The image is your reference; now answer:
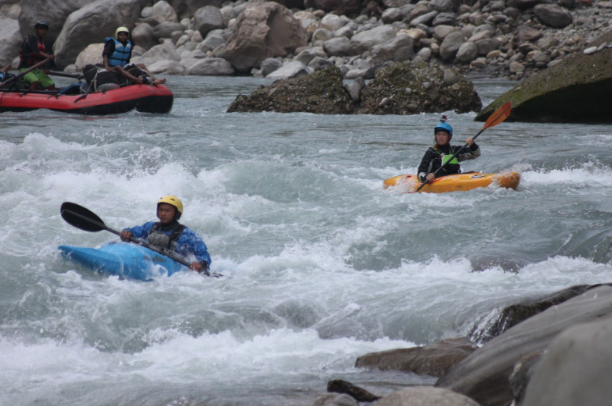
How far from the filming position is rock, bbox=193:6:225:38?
2694cm

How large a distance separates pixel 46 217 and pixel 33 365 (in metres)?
3.12

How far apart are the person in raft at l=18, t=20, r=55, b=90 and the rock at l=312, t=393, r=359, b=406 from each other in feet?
35.2

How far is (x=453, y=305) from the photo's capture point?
421 cm

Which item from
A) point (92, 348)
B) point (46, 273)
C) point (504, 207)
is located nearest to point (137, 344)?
point (92, 348)

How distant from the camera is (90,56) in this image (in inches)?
922

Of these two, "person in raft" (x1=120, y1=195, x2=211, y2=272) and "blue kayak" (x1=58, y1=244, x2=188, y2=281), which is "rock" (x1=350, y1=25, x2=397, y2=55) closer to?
"person in raft" (x1=120, y1=195, x2=211, y2=272)

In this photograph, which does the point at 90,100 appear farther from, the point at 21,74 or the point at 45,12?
the point at 45,12

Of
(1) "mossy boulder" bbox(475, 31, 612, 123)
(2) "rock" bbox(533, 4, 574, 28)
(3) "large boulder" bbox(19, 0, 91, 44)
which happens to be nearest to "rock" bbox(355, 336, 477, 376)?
→ (1) "mossy boulder" bbox(475, 31, 612, 123)

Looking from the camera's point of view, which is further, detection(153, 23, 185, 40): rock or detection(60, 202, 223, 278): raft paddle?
detection(153, 23, 185, 40): rock

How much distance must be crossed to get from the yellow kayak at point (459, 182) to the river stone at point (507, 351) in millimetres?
4348

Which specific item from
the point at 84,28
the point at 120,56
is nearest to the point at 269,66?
the point at 84,28

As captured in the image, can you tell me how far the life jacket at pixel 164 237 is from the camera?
5.21 meters

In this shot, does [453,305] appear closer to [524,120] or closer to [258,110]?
[524,120]

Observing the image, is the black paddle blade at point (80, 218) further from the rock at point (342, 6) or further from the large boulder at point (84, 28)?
the rock at point (342, 6)
